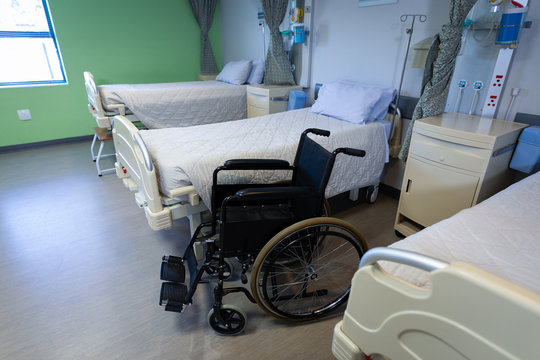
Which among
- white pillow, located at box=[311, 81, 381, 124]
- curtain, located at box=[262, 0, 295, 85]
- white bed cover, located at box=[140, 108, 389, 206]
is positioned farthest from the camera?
curtain, located at box=[262, 0, 295, 85]

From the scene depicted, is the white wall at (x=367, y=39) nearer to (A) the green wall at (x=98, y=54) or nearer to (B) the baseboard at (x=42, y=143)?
(A) the green wall at (x=98, y=54)

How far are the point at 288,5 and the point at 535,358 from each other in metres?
3.68

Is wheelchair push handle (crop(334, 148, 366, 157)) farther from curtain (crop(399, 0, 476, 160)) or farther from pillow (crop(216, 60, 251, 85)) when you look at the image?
pillow (crop(216, 60, 251, 85))

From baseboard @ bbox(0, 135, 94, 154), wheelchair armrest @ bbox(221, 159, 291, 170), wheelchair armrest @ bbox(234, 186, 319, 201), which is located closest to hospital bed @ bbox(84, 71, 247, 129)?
baseboard @ bbox(0, 135, 94, 154)

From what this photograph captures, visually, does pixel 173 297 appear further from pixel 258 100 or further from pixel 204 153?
pixel 258 100

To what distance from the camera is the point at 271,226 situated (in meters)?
1.45

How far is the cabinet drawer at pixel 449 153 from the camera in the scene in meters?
1.71

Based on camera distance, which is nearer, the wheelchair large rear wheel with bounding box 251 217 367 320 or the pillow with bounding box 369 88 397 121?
the wheelchair large rear wheel with bounding box 251 217 367 320

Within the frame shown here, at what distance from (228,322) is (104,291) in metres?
0.78

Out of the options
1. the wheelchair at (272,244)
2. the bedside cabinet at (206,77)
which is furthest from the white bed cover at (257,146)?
the bedside cabinet at (206,77)

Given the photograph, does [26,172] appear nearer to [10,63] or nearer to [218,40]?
[10,63]

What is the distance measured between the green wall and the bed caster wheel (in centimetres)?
361

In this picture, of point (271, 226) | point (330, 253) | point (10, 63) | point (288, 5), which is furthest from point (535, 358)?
point (10, 63)

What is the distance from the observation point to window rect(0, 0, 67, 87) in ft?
12.0
